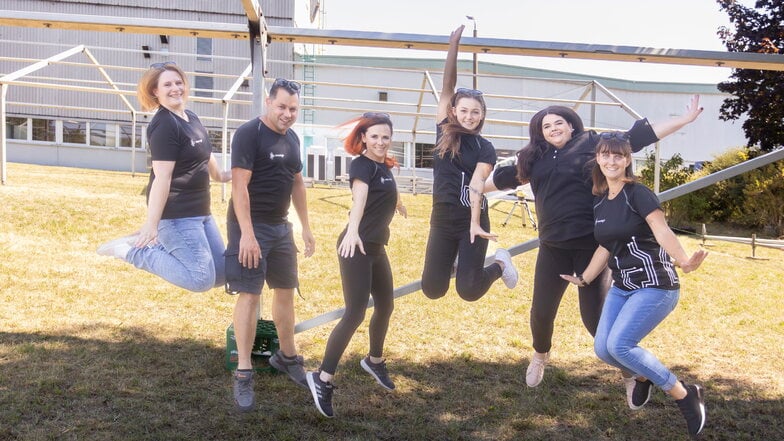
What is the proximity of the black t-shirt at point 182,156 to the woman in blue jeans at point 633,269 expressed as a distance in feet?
7.57

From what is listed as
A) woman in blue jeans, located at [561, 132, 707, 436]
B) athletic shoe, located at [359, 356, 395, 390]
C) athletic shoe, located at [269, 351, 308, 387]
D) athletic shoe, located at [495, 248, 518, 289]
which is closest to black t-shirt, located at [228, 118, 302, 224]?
athletic shoe, located at [269, 351, 308, 387]

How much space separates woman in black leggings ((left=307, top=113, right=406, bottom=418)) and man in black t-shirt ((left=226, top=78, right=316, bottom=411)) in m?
0.42

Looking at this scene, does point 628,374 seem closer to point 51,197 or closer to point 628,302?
point 628,302

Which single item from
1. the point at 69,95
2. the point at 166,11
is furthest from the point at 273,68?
the point at 69,95

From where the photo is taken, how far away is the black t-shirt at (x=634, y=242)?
12.8 ft

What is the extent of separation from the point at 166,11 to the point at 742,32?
22050mm

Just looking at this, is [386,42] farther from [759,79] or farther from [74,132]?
[74,132]

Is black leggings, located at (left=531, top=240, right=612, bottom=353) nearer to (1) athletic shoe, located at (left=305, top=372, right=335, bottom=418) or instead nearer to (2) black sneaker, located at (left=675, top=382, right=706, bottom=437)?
(2) black sneaker, located at (left=675, top=382, right=706, bottom=437)

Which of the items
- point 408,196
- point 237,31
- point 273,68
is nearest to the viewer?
point 237,31

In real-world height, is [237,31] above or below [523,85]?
below

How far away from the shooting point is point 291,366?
5.12m

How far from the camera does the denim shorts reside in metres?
4.48

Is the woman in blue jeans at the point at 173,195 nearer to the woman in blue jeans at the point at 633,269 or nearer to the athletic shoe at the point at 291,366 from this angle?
the athletic shoe at the point at 291,366

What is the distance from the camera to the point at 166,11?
28.6m
